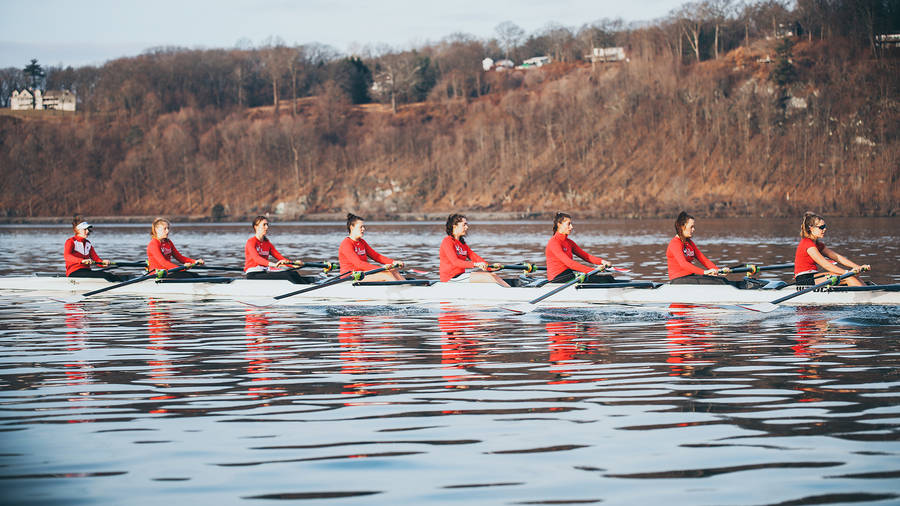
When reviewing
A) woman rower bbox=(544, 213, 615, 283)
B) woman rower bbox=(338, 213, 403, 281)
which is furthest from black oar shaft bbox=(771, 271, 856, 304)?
woman rower bbox=(338, 213, 403, 281)

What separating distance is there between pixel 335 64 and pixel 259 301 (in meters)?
135

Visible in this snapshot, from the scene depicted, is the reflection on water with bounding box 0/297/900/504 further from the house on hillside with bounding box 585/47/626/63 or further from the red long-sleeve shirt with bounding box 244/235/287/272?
the house on hillside with bounding box 585/47/626/63

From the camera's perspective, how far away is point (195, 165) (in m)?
130

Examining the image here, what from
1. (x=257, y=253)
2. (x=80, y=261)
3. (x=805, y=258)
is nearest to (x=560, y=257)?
(x=805, y=258)

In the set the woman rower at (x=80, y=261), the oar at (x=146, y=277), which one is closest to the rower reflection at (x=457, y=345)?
the oar at (x=146, y=277)

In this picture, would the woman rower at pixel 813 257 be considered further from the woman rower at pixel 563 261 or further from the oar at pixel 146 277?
the oar at pixel 146 277

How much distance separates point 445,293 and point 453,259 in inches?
28.2

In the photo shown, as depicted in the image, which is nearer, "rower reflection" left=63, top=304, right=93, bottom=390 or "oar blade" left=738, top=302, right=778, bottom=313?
"rower reflection" left=63, top=304, right=93, bottom=390

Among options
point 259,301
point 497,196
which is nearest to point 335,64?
point 497,196

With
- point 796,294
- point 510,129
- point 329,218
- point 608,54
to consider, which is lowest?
point 329,218

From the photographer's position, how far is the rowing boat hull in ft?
55.9

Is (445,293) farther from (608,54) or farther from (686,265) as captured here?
(608,54)

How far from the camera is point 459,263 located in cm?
1938

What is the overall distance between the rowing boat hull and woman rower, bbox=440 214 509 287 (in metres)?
0.16
